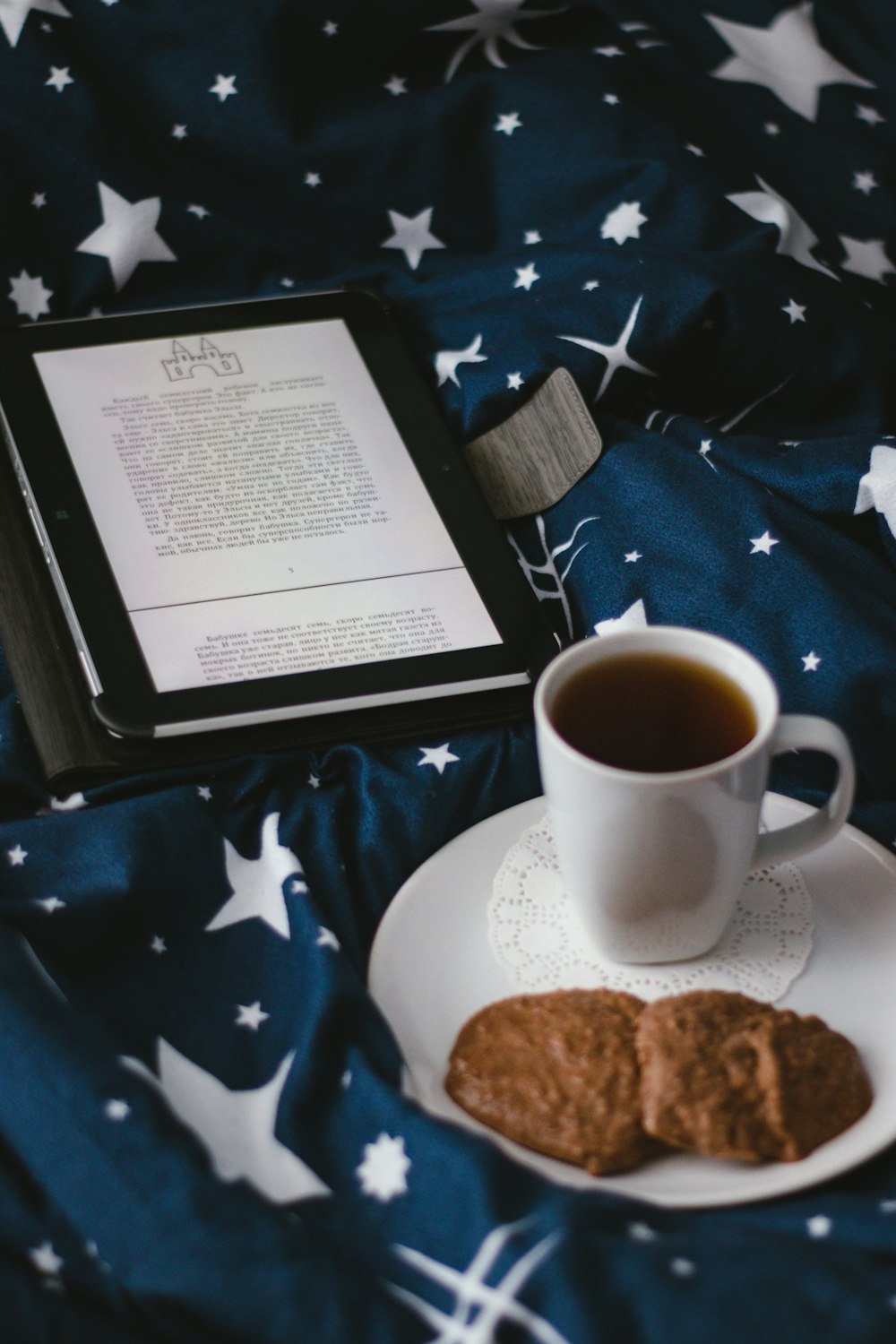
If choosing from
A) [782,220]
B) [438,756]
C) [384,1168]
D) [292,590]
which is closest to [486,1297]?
[384,1168]

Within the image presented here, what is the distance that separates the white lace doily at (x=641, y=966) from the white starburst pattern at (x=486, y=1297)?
0.46 feet

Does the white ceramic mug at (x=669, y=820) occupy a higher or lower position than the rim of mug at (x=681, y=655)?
lower

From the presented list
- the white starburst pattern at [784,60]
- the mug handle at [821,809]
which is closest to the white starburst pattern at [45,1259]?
the mug handle at [821,809]

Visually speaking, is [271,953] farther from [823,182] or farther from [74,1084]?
[823,182]

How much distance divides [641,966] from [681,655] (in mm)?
144

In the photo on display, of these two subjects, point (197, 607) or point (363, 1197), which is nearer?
point (363, 1197)

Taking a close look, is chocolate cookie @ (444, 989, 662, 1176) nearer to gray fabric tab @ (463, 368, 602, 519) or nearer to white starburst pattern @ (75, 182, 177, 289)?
gray fabric tab @ (463, 368, 602, 519)

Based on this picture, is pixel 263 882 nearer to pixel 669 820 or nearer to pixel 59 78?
pixel 669 820

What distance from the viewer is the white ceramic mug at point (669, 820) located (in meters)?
0.55

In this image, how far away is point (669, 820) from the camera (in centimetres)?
55

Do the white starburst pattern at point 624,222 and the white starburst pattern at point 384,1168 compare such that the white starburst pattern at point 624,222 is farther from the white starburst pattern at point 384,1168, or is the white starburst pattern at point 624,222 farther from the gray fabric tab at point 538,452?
the white starburst pattern at point 384,1168

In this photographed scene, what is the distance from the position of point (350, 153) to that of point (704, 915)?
2.20ft

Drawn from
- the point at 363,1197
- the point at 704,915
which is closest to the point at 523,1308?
the point at 363,1197

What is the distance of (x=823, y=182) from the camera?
108 centimetres
